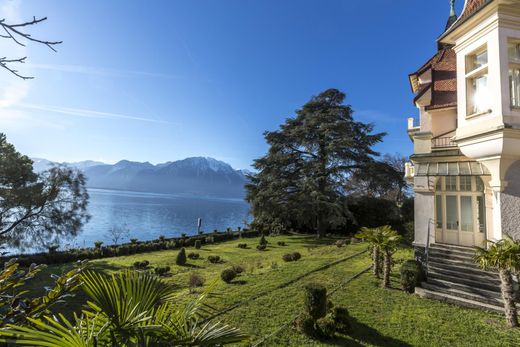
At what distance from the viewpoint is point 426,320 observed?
7758 mm

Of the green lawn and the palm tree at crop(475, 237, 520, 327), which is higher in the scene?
the palm tree at crop(475, 237, 520, 327)

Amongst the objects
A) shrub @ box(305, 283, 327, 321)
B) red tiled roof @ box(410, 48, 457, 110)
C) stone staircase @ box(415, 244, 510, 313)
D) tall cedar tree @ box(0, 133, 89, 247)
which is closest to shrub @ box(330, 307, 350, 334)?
shrub @ box(305, 283, 327, 321)

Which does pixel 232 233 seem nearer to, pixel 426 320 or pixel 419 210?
pixel 419 210

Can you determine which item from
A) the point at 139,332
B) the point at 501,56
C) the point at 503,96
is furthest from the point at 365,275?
the point at 139,332

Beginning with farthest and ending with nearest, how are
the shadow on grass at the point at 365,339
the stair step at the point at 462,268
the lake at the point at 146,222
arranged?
the lake at the point at 146,222, the stair step at the point at 462,268, the shadow on grass at the point at 365,339

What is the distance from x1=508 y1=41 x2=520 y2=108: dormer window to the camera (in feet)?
27.5

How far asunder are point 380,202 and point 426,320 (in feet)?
74.5

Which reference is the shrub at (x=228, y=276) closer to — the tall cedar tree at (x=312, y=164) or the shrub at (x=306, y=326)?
the shrub at (x=306, y=326)

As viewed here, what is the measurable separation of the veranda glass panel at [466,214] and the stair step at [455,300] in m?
3.68

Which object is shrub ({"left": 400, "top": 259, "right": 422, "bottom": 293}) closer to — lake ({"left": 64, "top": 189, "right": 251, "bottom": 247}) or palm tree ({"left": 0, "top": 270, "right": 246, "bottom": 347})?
palm tree ({"left": 0, "top": 270, "right": 246, "bottom": 347})

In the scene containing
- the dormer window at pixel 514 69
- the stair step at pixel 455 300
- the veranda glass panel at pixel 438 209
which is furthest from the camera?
the veranda glass panel at pixel 438 209

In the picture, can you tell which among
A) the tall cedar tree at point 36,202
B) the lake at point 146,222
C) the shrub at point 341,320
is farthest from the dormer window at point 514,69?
the lake at point 146,222

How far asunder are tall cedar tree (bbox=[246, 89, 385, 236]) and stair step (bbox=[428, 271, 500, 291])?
13.9m

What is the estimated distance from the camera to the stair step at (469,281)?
898 centimetres
